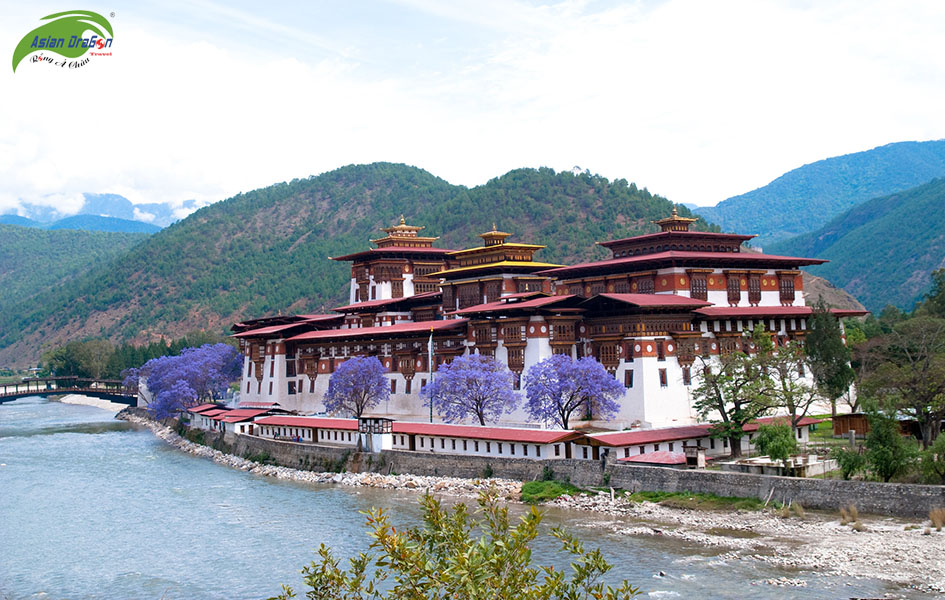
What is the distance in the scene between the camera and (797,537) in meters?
39.3

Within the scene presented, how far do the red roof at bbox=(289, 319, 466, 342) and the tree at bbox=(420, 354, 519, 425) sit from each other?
738 centimetres

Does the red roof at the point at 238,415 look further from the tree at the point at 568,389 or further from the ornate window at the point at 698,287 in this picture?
the ornate window at the point at 698,287

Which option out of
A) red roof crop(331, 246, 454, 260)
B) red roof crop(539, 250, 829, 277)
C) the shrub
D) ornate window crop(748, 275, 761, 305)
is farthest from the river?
red roof crop(331, 246, 454, 260)

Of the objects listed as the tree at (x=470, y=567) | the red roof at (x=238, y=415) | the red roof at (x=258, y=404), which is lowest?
the tree at (x=470, y=567)

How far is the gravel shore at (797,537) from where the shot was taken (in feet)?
113

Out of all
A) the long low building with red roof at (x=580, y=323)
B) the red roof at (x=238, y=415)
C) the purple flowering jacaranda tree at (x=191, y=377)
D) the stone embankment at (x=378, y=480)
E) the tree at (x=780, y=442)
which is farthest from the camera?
the purple flowering jacaranda tree at (x=191, y=377)

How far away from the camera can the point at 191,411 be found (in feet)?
285

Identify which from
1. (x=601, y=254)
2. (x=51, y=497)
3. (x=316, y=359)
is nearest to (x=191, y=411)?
(x=316, y=359)

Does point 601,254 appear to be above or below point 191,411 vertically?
above

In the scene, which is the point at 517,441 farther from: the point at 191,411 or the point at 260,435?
the point at 191,411

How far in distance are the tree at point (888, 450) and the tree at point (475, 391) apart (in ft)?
82.5

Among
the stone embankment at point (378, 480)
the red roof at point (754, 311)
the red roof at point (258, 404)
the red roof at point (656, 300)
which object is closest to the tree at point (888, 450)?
the stone embankment at point (378, 480)

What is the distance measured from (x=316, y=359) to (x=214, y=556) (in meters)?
43.5

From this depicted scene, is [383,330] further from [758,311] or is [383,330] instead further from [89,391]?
[89,391]
